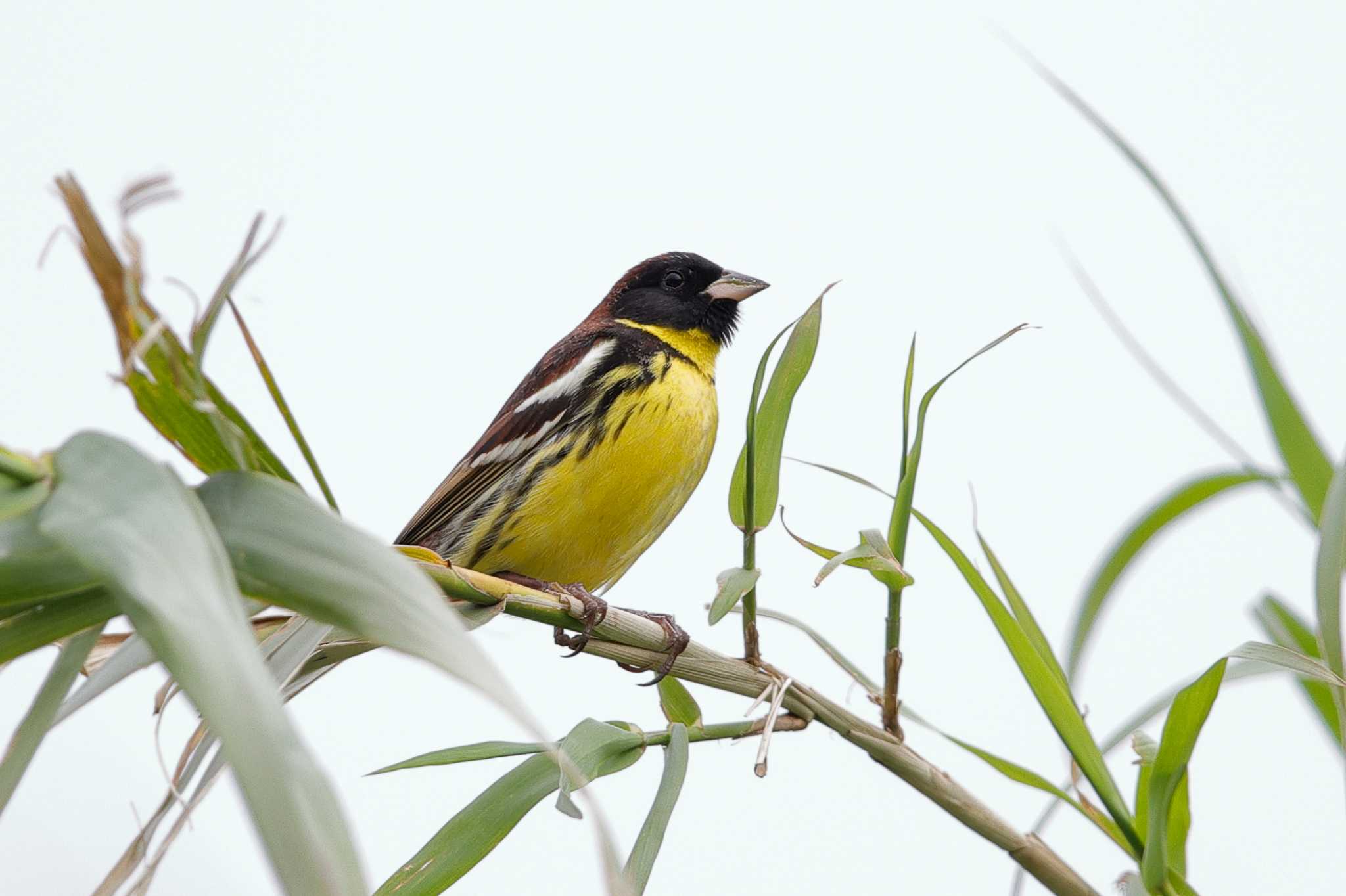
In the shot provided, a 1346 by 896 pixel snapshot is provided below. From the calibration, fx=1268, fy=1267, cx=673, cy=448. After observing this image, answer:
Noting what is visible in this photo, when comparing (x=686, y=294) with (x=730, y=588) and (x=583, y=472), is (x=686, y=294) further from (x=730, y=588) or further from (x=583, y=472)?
(x=730, y=588)

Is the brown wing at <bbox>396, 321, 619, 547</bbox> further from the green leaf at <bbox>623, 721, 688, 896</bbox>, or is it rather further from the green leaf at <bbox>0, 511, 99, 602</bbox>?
the green leaf at <bbox>0, 511, 99, 602</bbox>

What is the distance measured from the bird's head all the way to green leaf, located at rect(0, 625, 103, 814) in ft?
6.19

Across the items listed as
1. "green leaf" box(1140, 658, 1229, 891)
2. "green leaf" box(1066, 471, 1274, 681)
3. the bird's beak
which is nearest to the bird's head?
the bird's beak

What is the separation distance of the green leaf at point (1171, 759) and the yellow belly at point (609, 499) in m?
1.04

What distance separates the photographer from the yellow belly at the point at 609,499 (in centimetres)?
200

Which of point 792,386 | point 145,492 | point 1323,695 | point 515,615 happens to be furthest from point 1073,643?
point 145,492

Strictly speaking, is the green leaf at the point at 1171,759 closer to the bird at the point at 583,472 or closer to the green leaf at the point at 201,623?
the green leaf at the point at 201,623

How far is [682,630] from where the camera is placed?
159 centimetres

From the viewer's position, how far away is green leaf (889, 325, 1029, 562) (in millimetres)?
1113

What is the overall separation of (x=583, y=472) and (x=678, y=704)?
718 mm

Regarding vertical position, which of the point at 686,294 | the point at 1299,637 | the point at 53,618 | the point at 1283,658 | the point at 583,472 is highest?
the point at 686,294

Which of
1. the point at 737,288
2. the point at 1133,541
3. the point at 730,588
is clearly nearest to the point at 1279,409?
the point at 1133,541

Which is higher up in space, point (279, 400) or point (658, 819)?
point (279, 400)

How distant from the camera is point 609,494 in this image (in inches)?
79.1
